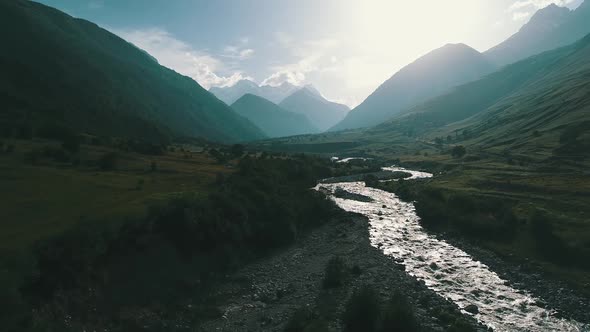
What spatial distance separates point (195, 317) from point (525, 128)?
22045 cm

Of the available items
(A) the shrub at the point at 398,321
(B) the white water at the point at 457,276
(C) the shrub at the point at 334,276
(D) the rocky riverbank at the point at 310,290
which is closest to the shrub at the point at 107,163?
(D) the rocky riverbank at the point at 310,290

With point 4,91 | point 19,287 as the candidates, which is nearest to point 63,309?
point 19,287

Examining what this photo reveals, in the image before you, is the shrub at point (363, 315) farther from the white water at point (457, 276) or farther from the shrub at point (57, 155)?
the shrub at point (57, 155)

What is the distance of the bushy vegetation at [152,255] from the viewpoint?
28438mm

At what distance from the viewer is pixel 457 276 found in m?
44.1

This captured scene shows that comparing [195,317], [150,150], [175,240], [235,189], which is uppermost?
[150,150]

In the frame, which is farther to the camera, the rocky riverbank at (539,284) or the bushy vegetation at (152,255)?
the rocky riverbank at (539,284)

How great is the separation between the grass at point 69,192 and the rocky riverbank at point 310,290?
54.2 ft

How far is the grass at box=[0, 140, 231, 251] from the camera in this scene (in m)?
35.4

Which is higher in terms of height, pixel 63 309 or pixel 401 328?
pixel 63 309

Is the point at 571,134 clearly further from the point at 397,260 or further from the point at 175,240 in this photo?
the point at 175,240

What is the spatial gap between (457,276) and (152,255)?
3793 centimetres

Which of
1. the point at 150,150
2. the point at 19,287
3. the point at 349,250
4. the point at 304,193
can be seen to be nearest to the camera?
the point at 19,287

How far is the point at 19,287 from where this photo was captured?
26.0 m
